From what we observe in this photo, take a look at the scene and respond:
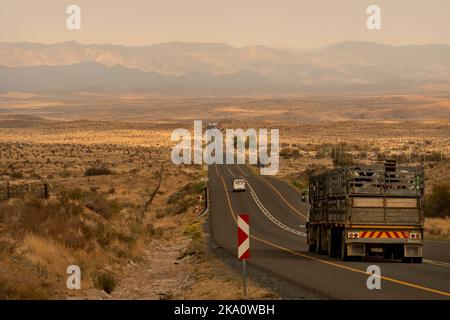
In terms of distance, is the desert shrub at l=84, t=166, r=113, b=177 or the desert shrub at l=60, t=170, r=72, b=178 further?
the desert shrub at l=84, t=166, r=113, b=177

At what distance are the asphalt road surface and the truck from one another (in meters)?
0.49

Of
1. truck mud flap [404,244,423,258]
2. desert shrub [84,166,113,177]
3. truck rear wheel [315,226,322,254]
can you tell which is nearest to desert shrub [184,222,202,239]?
truck rear wheel [315,226,322,254]

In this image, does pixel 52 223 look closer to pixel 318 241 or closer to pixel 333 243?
pixel 333 243

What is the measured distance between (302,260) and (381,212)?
3.55m

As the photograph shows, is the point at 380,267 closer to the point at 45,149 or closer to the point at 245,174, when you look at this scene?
the point at 245,174

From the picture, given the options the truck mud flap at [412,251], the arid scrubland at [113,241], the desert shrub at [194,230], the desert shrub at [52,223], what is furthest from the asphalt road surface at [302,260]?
the desert shrub at [52,223]

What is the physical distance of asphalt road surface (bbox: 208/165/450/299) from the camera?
20.4 metres

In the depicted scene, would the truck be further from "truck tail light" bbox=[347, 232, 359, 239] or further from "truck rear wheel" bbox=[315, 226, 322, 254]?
"truck rear wheel" bbox=[315, 226, 322, 254]

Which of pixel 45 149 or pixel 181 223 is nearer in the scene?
pixel 181 223

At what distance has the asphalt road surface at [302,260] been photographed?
802 inches

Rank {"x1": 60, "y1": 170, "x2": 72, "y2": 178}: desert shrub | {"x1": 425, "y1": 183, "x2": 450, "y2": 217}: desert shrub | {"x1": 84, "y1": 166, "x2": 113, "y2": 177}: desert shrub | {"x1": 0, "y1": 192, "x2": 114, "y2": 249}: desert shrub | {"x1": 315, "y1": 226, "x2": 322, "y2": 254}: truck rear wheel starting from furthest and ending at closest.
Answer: {"x1": 84, "y1": 166, "x2": 113, "y2": 177}: desert shrub
{"x1": 60, "y1": 170, "x2": 72, "y2": 178}: desert shrub
{"x1": 425, "y1": 183, "x2": 450, "y2": 217}: desert shrub
{"x1": 315, "y1": 226, "x2": 322, "y2": 254}: truck rear wheel
{"x1": 0, "y1": 192, "x2": 114, "y2": 249}: desert shrub

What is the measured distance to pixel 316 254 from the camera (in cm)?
3319
